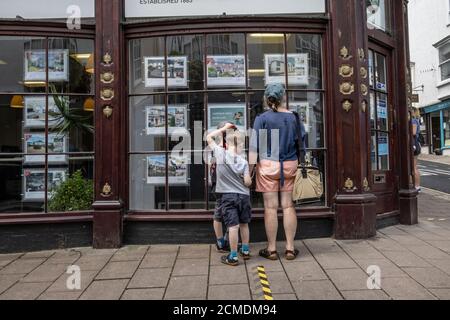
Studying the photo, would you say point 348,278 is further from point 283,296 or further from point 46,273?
point 46,273

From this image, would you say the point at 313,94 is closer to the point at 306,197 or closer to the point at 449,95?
the point at 306,197

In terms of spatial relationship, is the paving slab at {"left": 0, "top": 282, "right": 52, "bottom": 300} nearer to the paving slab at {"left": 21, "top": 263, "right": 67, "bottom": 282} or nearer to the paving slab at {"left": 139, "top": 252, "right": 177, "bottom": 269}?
the paving slab at {"left": 21, "top": 263, "right": 67, "bottom": 282}

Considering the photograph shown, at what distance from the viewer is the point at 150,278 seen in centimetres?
410

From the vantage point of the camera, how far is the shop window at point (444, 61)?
83.0 feet

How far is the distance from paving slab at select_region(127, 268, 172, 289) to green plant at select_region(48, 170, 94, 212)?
5.27 feet

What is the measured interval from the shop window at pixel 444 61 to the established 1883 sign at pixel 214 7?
76.3ft

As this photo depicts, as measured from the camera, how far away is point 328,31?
554cm

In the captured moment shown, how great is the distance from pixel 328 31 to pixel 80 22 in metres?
3.21

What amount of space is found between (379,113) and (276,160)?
2.56m

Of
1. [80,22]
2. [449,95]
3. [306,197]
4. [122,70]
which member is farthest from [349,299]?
[449,95]

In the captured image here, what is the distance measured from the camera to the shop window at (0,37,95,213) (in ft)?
18.3

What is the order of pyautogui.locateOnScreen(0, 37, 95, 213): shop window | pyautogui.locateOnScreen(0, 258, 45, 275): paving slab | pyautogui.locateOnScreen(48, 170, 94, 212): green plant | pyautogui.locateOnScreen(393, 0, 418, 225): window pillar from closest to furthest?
pyautogui.locateOnScreen(0, 258, 45, 275): paving slab → pyautogui.locateOnScreen(48, 170, 94, 212): green plant → pyautogui.locateOnScreen(0, 37, 95, 213): shop window → pyautogui.locateOnScreen(393, 0, 418, 225): window pillar

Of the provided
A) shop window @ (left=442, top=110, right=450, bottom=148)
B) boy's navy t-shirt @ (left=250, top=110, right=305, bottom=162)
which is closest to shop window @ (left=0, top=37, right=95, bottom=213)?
boy's navy t-shirt @ (left=250, top=110, right=305, bottom=162)

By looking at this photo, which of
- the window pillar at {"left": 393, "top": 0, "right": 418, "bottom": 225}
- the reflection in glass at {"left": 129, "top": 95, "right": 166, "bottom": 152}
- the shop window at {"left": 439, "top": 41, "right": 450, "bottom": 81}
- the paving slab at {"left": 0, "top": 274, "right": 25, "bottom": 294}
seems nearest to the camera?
the paving slab at {"left": 0, "top": 274, "right": 25, "bottom": 294}
